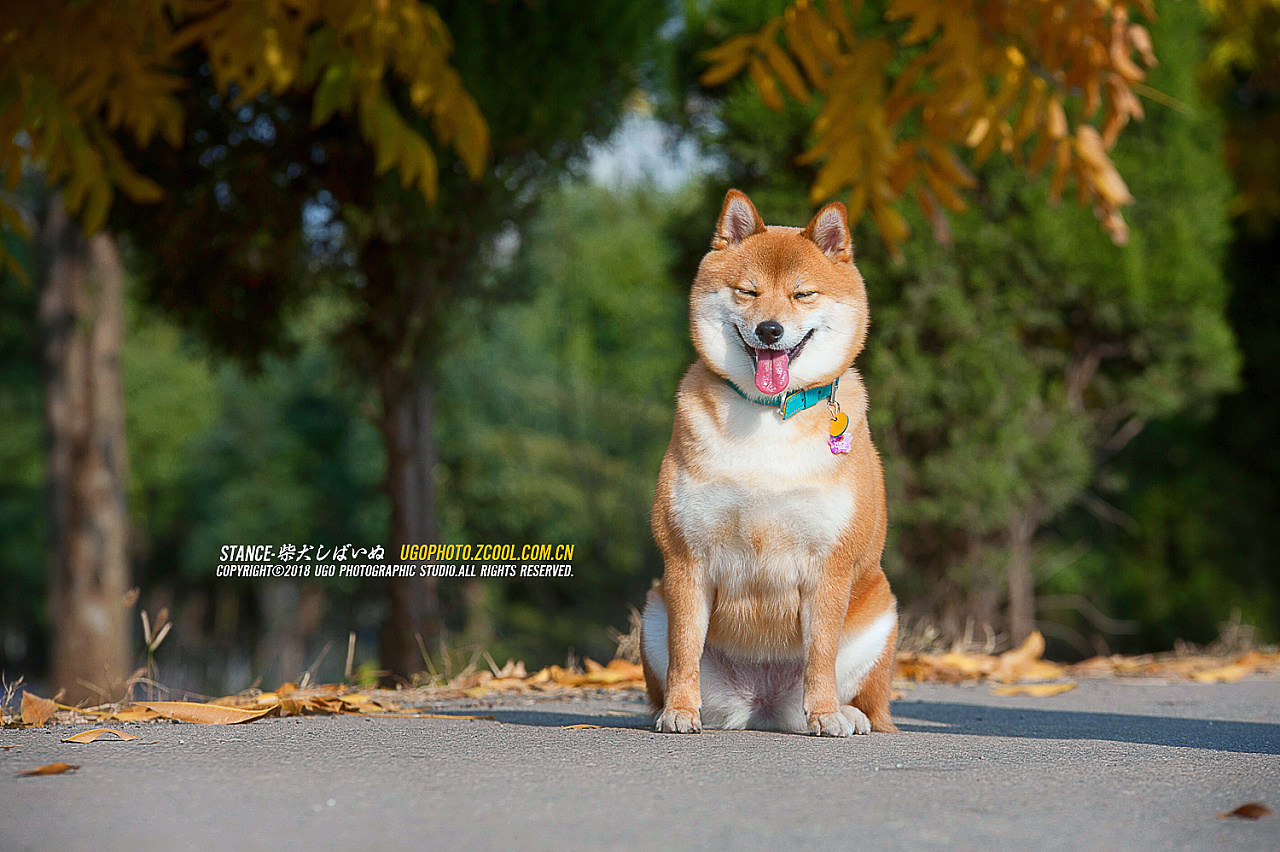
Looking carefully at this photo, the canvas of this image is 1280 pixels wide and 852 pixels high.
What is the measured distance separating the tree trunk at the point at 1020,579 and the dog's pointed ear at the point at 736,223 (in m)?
4.94

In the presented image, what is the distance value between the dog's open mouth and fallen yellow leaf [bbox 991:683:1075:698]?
2.21 m

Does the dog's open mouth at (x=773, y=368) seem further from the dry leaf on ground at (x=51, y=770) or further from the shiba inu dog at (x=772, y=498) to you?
the dry leaf on ground at (x=51, y=770)

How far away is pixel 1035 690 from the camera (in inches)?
182

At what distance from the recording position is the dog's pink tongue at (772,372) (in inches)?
120

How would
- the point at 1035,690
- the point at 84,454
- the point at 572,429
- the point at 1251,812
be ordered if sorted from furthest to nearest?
the point at 572,429, the point at 84,454, the point at 1035,690, the point at 1251,812

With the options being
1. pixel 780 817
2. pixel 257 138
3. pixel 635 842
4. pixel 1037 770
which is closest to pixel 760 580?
pixel 1037 770

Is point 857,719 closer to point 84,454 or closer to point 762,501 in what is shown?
point 762,501

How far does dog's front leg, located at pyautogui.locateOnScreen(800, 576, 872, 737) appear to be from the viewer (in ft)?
10.1

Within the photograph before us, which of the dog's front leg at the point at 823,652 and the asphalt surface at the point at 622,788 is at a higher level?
the dog's front leg at the point at 823,652

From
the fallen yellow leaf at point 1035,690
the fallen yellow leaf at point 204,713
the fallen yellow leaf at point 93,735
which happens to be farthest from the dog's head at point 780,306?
the fallen yellow leaf at point 1035,690

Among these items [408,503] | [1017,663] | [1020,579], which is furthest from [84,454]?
[1020,579]

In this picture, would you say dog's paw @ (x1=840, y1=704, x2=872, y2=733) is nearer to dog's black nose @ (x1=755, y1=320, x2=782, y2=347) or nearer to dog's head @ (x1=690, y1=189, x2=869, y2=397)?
dog's head @ (x1=690, y1=189, x2=869, y2=397)

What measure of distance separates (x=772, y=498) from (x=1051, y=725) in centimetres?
131

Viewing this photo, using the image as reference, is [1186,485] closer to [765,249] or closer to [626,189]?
[765,249]
